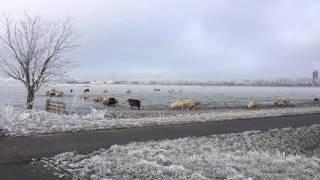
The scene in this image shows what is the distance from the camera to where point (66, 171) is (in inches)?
313

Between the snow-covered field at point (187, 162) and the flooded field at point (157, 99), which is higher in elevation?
the snow-covered field at point (187, 162)

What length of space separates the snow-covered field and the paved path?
624mm

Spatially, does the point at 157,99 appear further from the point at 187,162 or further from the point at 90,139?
the point at 187,162

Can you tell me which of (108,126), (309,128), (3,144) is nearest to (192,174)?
(3,144)

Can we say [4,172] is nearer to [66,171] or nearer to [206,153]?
[66,171]

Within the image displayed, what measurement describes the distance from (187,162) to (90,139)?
393 cm

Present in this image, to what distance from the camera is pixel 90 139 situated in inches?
476

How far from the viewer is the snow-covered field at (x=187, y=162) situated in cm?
792

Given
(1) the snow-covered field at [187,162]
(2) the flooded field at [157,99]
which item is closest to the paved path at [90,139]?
(1) the snow-covered field at [187,162]

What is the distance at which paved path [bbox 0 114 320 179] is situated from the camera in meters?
9.38

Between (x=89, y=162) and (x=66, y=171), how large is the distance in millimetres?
813

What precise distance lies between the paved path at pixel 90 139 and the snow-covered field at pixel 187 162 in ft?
2.05

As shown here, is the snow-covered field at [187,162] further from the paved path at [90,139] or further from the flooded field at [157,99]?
the flooded field at [157,99]

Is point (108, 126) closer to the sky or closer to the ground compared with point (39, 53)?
closer to the ground
